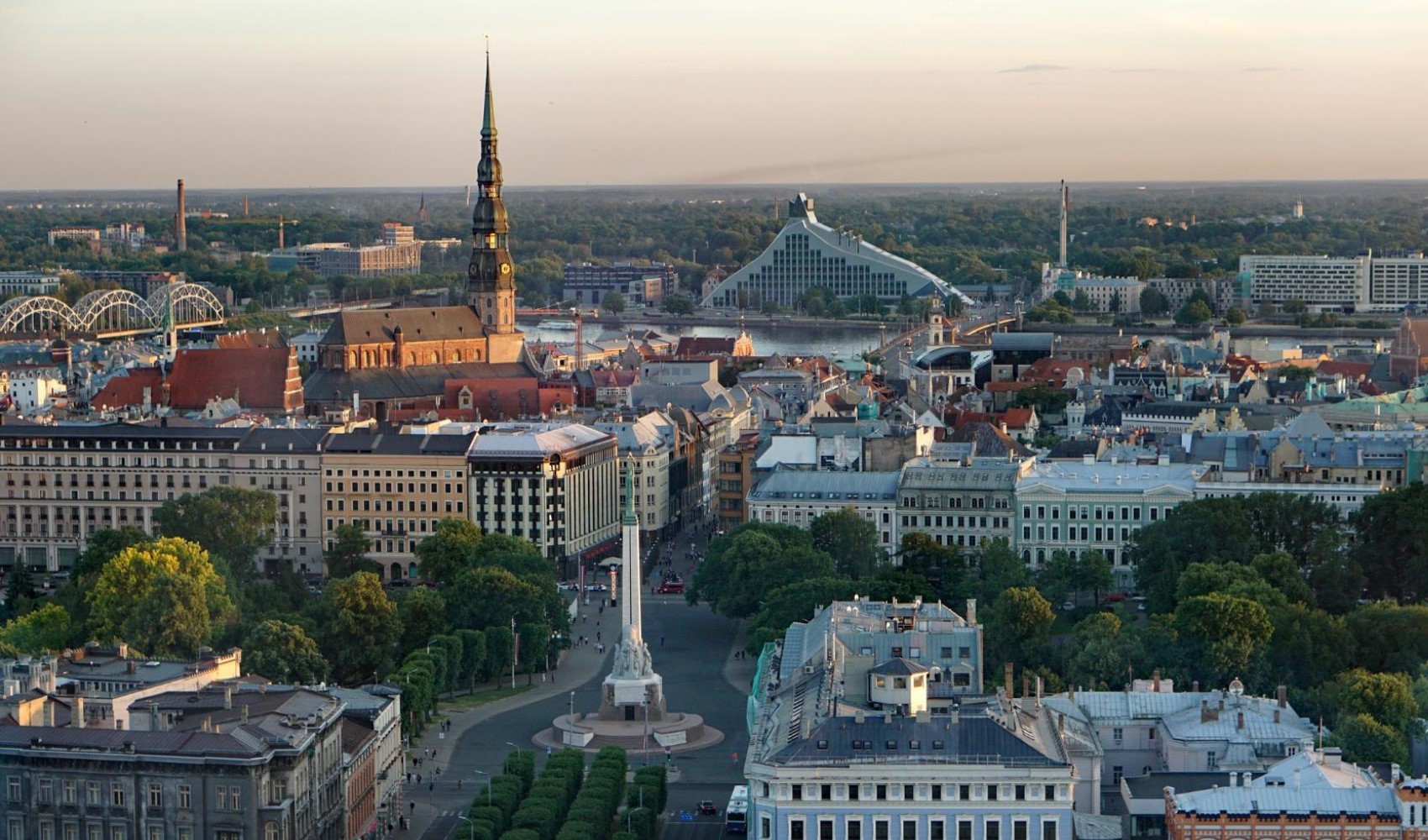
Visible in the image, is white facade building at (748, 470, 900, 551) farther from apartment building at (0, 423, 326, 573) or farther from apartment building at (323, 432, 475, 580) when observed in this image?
apartment building at (0, 423, 326, 573)

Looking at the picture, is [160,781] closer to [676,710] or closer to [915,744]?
[915,744]

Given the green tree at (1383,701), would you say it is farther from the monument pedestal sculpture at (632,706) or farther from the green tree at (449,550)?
the green tree at (449,550)

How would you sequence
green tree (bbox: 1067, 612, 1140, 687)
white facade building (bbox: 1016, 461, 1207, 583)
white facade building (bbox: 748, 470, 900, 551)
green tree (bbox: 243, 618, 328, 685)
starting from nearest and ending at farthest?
green tree (bbox: 1067, 612, 1140, 687), green tree (bbox: 243, 618, 328, 685), white facade building (bbox: 1016, 461, 1207, 583), white facade building (bbox: 748, 470, 900, 551)

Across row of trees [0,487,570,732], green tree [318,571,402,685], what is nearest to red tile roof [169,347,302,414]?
row of trees [0,487,570,732]

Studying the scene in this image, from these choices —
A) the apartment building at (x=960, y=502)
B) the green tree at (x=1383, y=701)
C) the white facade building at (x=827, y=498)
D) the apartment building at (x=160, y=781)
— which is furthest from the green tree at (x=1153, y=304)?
the apartment building at (x=160, y=781)

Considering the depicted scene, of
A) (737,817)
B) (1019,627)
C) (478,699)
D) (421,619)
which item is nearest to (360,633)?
(421,619)

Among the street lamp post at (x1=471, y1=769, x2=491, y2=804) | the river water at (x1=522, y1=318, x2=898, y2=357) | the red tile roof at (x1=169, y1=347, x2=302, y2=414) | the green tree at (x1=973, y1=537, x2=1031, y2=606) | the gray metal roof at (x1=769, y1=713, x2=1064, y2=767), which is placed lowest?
the river water at (x1=522, y1=318, x2=898, y2=357)
